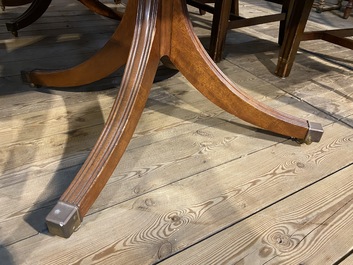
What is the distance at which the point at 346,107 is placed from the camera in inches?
44.7

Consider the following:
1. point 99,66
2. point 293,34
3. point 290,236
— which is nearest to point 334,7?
point 293,34

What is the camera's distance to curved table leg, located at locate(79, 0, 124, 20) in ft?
5.36

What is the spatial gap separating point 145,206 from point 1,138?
46 centimetres

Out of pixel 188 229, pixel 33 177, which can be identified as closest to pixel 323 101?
pixel 188 229

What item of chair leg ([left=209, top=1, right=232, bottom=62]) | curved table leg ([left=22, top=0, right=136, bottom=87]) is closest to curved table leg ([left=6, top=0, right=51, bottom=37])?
curved table leg ([left=22, top=0, right=136, bottom=87])

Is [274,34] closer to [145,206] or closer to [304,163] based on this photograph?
[304,163]

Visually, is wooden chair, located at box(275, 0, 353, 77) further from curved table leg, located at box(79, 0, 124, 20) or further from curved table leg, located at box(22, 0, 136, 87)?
curved table leg, located at box(79, 0, 124, 20)

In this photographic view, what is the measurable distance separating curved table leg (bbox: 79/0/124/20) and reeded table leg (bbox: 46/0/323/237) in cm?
104

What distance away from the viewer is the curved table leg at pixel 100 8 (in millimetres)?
1633

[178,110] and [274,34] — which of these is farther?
[274,34]

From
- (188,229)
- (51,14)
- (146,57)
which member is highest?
(146,57)

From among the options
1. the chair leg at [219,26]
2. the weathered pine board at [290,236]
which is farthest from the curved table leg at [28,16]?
the weathered pine board at [290,236]

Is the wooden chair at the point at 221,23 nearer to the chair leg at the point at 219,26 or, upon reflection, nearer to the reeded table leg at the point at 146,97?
the chair leg at the point at 219,26

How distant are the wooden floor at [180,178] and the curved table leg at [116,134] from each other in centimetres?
6
